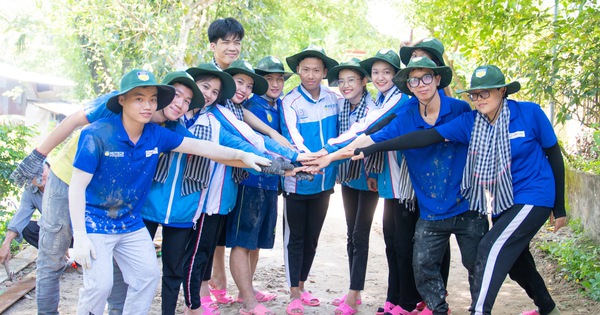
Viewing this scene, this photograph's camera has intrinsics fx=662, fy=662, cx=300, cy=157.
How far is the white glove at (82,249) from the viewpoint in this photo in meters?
4.00

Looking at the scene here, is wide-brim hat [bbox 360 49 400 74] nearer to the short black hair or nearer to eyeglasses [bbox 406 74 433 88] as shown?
eyeglasses [bbox 406 74 433 88]

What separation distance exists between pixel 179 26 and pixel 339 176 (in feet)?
21.3

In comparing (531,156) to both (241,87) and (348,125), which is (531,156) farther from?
(241,87)

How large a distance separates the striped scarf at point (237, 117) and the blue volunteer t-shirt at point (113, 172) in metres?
0.91

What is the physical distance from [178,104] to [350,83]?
151cm

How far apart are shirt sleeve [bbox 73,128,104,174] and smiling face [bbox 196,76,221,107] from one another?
1.09m

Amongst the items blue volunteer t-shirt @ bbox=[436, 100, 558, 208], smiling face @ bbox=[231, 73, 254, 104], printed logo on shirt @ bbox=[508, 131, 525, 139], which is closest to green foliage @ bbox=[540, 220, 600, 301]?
blue volunteer t-shirt @ bbox=[436, 100, 558, 208]

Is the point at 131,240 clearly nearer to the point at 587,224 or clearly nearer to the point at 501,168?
the point at 501,168

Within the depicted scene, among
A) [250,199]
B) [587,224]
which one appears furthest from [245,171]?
[587,224]

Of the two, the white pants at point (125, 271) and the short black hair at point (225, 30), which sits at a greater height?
the short black hair at point (225, 30)

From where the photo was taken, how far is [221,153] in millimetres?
4629

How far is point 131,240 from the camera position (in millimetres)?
4258

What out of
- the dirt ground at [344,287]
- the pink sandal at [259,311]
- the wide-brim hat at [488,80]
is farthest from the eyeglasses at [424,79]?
the pink sandal at [259,311]

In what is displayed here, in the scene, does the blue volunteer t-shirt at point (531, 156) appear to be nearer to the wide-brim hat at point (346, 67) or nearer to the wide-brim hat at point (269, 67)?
the wide-brim hat at point (346, 67)
